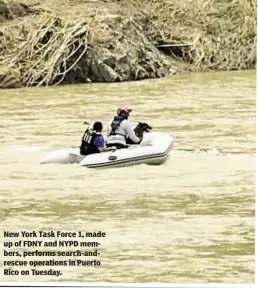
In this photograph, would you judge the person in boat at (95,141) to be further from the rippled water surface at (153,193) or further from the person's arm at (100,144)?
the rippled water surface at (153,193)

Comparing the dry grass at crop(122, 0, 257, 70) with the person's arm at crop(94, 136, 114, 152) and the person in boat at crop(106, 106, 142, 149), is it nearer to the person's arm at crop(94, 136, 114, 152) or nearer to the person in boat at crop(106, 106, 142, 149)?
the person in boat at crop(106, 106, 142, 149)

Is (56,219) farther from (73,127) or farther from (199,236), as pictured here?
(73,127)

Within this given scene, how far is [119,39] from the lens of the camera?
13305 millimetres

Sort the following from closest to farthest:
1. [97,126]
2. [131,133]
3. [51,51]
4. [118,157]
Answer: [118,157]
[97,126]
[131,133]
[51,51]

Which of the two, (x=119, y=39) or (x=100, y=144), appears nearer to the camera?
(x=100, y=144)

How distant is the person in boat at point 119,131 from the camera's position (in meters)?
8.14

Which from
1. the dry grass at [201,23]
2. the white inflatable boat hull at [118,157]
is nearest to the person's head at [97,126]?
the white inflatable boat hull at [118,157]

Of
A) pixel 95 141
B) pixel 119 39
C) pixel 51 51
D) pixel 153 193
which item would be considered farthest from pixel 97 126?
pixel 119 39

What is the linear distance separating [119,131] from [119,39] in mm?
5267

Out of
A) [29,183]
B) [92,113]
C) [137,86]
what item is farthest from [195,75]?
[29,183]

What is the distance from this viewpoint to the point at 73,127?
9.41m

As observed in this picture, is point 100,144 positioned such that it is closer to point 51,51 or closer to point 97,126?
point 97,126

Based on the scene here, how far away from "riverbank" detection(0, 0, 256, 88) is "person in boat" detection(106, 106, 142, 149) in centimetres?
450

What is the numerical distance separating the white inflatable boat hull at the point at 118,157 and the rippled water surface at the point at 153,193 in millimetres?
57
